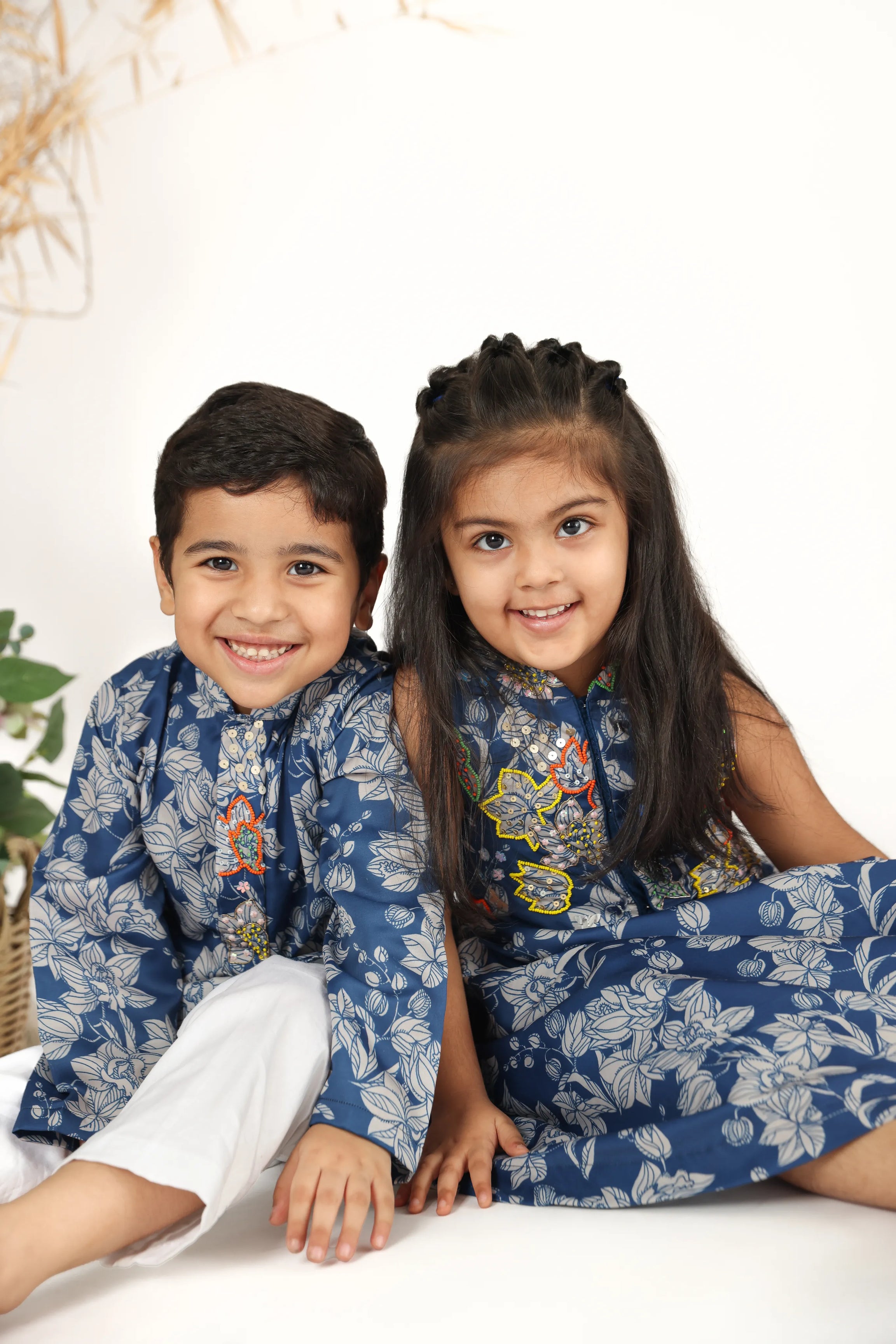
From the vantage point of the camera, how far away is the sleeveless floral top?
1331 mm

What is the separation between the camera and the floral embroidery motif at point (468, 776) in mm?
1328

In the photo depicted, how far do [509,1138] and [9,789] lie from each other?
0.88 metres

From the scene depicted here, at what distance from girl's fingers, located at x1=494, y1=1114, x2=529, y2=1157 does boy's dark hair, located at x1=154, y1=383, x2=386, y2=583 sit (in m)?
0.54

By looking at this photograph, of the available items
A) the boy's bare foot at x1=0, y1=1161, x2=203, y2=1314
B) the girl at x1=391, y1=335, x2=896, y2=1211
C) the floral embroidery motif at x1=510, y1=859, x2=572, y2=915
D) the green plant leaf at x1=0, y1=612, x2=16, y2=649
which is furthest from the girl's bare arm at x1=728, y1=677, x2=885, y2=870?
the green plant leaf at x1=0, y1=612, x2=16, y2=649

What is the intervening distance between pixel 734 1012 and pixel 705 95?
1539mm

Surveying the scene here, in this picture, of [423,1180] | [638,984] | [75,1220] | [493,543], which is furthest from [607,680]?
[75,1220]

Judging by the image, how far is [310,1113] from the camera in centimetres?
113

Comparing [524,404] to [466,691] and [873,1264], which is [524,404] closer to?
[466,691]

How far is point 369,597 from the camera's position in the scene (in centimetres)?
133

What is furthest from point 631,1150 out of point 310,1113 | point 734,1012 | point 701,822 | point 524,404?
point 524,404

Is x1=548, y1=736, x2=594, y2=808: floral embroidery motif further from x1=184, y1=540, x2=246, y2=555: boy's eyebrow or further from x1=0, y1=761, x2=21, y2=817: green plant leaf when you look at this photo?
x1=0, y1=761, x2=21, y2=817: green plant leaf

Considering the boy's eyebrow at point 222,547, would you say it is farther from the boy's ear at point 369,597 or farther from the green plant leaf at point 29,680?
the green plant leaf at point 29,680

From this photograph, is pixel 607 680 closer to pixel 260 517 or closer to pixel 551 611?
pixel 551 611

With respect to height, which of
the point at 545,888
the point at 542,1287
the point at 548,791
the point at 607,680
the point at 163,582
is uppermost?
the point at 163,582
